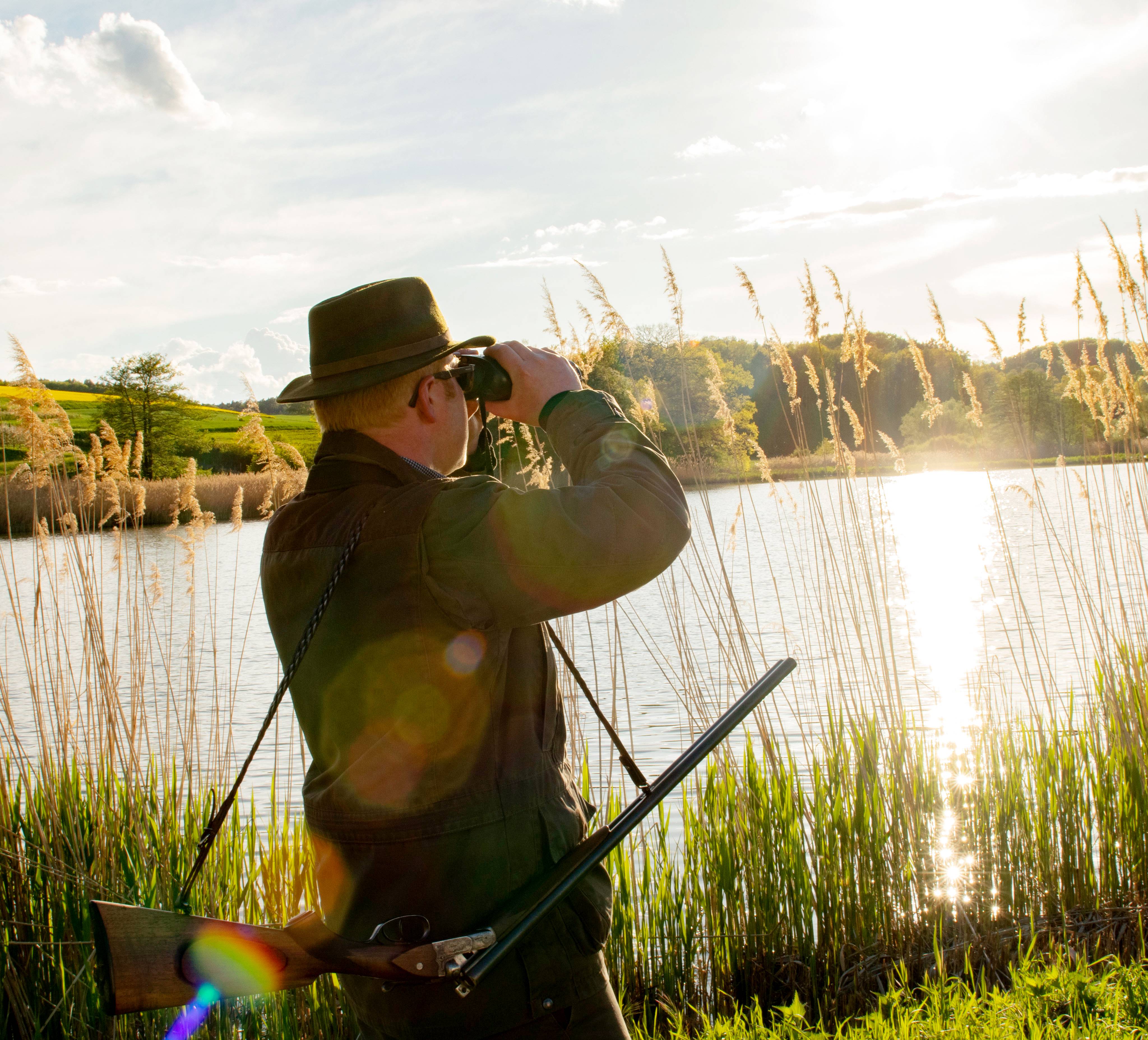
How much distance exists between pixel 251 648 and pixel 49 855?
9075mm

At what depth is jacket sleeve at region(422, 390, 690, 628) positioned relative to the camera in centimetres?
124

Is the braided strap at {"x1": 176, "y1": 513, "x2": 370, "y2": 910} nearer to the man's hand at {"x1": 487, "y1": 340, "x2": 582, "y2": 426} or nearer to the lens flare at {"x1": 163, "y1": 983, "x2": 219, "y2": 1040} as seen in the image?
the man's hand at {"x1": 487, "y1": 340, "x2": 582, "y2": 426}

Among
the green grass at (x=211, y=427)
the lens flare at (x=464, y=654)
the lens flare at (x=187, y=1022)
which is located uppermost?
the green grass at (x=211, y=427)

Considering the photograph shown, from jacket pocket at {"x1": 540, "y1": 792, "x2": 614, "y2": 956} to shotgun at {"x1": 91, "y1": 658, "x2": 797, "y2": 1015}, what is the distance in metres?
0.03

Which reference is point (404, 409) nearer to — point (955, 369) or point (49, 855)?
point (49, 855)

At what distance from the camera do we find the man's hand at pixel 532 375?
5.02ft

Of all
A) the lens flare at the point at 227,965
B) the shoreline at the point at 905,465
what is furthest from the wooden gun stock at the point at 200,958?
the shoreline at the point at 905,465

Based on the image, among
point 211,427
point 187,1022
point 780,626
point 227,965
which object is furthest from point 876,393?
point 211,427

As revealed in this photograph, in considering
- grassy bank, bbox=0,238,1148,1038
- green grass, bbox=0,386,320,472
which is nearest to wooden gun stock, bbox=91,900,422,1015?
grassy bank, bbox=0,238,1148,1038

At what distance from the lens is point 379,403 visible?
149 centimetres

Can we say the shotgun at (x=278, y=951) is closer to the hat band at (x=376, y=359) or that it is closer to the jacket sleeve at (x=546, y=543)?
the jacket sleeve at (x=546, y=543)

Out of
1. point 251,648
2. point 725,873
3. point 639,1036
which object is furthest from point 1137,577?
point 251,648

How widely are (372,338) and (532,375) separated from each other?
0.26 metres

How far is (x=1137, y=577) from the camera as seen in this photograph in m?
3.98
